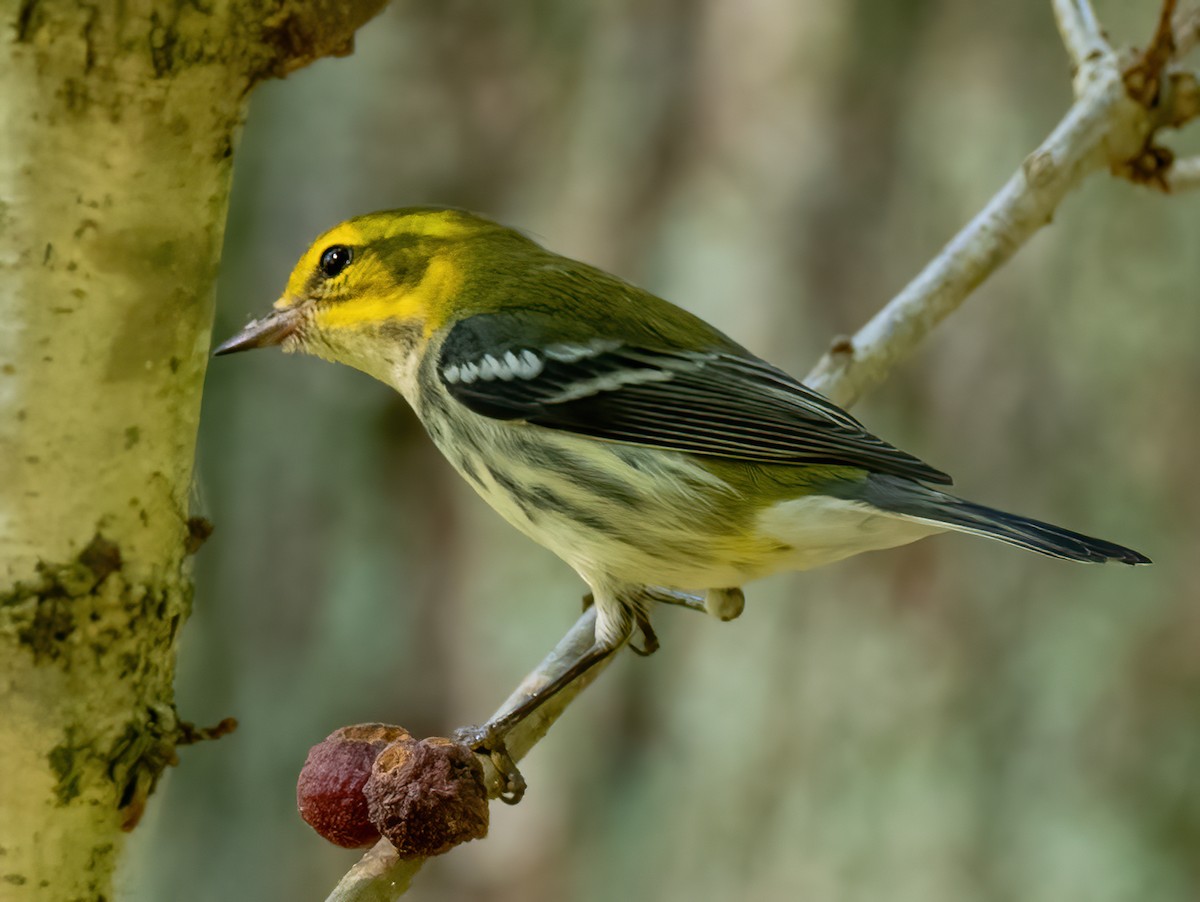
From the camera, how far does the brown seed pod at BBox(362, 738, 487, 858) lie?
4.42ft

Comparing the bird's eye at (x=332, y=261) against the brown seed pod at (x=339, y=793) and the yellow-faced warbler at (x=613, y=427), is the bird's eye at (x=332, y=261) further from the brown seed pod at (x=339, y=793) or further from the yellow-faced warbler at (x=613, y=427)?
the brown seed pod at (x=339, y=793)

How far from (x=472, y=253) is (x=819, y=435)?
2.45 feet

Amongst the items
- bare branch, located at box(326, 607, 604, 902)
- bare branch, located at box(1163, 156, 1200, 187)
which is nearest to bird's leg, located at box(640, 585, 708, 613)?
bare branch, located at box(326, 607, 604, 902)

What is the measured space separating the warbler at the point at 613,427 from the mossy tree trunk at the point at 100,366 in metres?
0.78

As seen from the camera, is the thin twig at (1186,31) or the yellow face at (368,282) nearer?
the yellow face at (368,282)

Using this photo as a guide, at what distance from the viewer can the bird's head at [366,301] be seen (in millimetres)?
2178

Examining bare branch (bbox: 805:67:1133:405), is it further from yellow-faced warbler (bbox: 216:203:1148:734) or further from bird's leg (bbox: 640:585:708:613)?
bird's leg (bbox: 640:585:708:613)

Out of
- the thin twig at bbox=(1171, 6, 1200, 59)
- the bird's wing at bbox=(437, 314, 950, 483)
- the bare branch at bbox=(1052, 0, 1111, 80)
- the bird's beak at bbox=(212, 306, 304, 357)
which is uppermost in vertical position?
the thin twig at bbox=(1171, 6, 1200, 59)

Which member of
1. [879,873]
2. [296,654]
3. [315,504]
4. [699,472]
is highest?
[699,472]

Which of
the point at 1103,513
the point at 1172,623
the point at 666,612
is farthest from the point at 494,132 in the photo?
the point at 1172,623

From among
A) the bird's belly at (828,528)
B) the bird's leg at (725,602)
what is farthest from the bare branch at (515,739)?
the bird's belly at (828,528)

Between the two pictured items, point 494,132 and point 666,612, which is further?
point 494,132

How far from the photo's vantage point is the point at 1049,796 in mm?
3125

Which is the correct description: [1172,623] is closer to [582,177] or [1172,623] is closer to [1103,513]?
[1103,513]
